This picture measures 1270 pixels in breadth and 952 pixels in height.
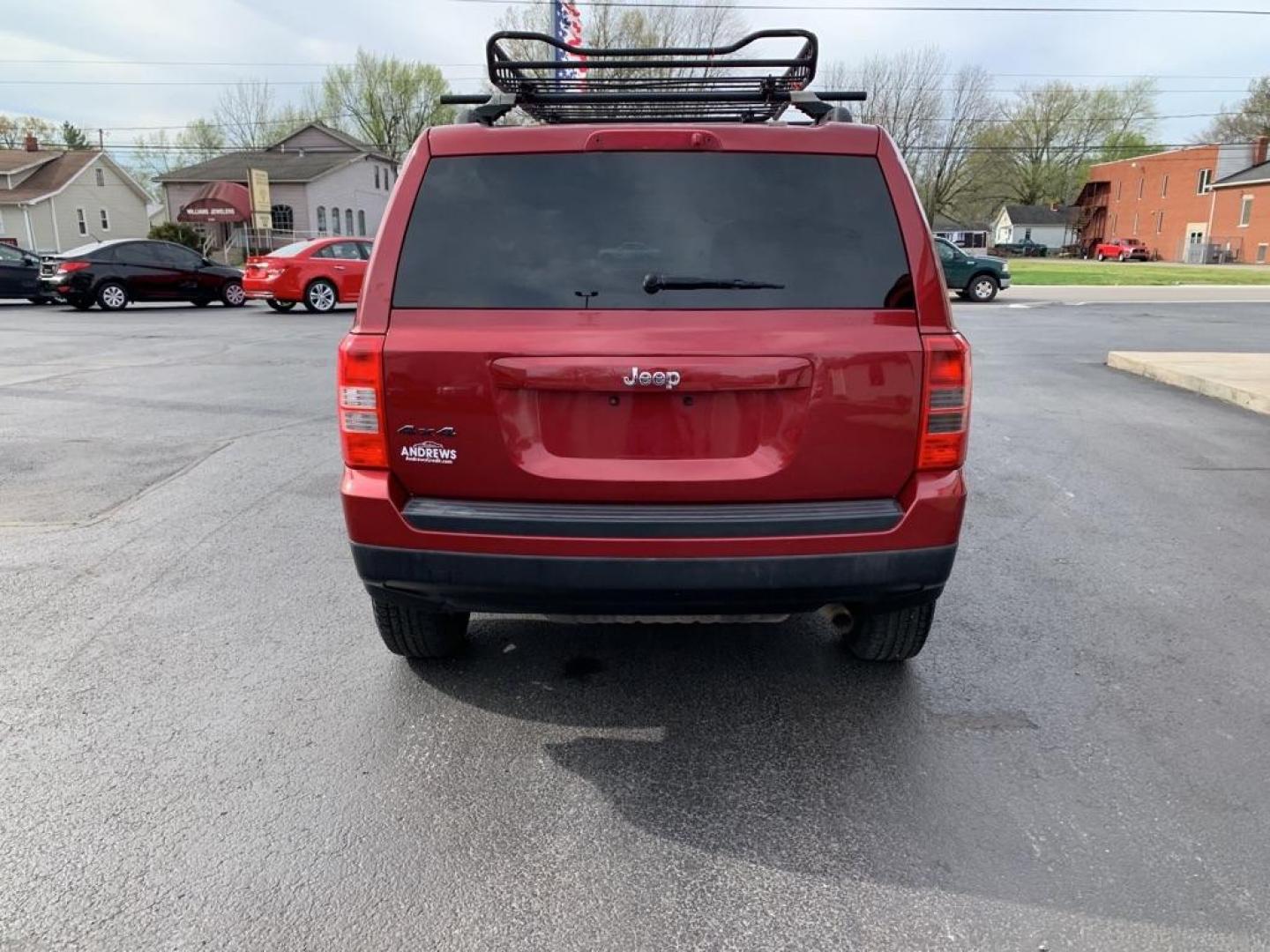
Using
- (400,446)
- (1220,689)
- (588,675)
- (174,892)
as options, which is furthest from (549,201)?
(1220,689)

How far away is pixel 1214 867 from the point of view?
98.0 inches

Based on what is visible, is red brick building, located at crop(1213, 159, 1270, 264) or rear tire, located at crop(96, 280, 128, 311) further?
red brick building, located at crop(1213, 159, 1270, 264)

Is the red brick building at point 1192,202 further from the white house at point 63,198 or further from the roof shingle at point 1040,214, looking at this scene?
the white house at point 63,198

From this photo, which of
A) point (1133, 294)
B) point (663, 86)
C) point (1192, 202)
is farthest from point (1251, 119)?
point (663, 86)

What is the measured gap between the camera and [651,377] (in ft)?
8.85

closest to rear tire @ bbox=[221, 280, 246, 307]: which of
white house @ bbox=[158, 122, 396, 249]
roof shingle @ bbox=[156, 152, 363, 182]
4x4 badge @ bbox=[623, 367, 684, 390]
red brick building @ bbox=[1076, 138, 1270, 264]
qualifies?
4x4 badge @ bbox=[623, 367, 684, 390]

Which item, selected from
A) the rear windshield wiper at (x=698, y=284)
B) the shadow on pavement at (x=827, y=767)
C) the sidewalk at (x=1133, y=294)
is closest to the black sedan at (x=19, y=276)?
the shadow on pavement at (x=827, y=767)

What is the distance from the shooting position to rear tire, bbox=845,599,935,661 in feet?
11.2

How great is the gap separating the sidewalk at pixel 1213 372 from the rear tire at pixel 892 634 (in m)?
7.21

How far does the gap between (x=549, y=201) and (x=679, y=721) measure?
1.82 m

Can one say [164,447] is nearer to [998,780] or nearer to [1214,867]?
[998,780]

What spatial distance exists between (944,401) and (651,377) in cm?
90

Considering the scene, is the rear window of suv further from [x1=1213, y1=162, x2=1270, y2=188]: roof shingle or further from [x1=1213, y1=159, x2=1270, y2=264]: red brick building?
[x1=1213, y1=162, x2=1270, y2=188]: roof shingle

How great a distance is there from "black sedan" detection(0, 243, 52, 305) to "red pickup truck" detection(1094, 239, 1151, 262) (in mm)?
71728
